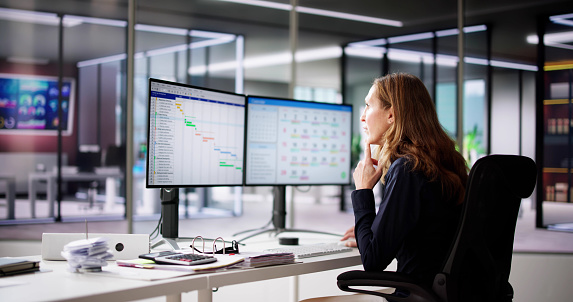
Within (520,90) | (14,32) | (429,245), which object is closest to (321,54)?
(520,90)

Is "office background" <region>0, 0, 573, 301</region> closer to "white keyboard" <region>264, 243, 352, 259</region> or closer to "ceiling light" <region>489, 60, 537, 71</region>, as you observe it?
"ceiling light" <region>489, 60, 537, 71</region>

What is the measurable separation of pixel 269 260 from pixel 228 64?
4.01m

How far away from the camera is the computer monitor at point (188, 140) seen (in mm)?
1924

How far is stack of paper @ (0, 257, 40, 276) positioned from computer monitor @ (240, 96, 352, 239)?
1141mm

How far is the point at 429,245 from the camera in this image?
1.58m

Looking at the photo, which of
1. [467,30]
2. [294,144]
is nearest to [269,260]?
[294,144]

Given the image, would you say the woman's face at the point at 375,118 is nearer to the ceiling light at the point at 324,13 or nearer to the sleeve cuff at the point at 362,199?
the sleeve cuff at the point at 362,199

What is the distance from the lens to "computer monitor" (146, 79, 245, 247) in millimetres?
1924

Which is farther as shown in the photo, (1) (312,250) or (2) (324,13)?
(2) (324,13)

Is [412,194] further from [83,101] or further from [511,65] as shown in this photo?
[83,101]

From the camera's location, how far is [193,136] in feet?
6.86

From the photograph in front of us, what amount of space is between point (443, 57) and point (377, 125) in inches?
138

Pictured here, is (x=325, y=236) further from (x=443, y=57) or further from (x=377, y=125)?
(x=443, y=57)

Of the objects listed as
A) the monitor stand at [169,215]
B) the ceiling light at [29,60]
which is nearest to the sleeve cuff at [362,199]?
the monitor stand at [169,215]
